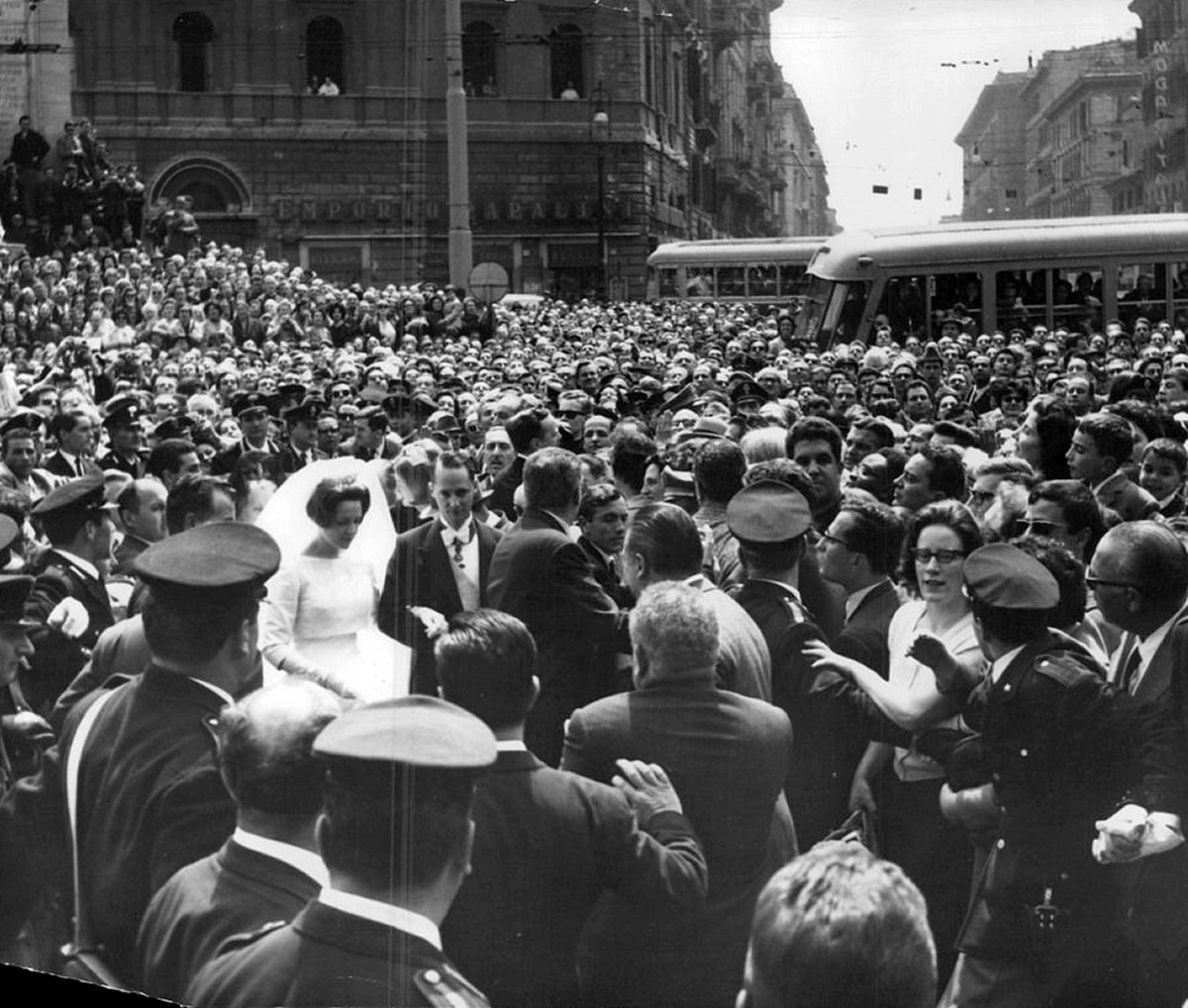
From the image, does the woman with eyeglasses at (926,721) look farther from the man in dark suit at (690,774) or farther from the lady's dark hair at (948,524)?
the man in dark suit at (690,774)

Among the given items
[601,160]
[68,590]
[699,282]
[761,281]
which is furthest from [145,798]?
[601,160]

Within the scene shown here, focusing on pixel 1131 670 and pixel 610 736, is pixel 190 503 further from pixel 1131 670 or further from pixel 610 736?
pixel 1131 670

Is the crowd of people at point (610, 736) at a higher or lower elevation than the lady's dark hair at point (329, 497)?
lower

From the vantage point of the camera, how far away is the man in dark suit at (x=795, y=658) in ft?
14.2

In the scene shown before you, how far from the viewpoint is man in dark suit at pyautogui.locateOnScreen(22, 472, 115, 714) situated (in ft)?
16.3

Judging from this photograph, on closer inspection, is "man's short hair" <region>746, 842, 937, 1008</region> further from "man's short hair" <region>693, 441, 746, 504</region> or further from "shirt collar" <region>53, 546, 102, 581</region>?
"shirt collar" <region>53, 546, 102, 581</region>

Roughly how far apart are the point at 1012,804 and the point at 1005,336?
15688 millimetres

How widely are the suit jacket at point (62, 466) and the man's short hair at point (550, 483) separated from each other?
357cm

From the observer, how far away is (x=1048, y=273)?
19125 mm

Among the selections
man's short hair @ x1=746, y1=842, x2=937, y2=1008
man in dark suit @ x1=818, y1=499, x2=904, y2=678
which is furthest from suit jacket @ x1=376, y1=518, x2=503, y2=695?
man's short hair @ x1=746, y1=842, x2=937, y2=1008

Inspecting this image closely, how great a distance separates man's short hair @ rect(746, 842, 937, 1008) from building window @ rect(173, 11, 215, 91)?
35650 mm

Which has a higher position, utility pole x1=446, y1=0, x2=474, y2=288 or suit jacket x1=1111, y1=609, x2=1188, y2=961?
utility pole x1=446, y1=0, x2=474, y2=288

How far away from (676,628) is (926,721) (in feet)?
2.37

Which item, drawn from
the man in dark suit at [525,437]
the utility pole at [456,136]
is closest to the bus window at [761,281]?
the utility pole at [456,136]
